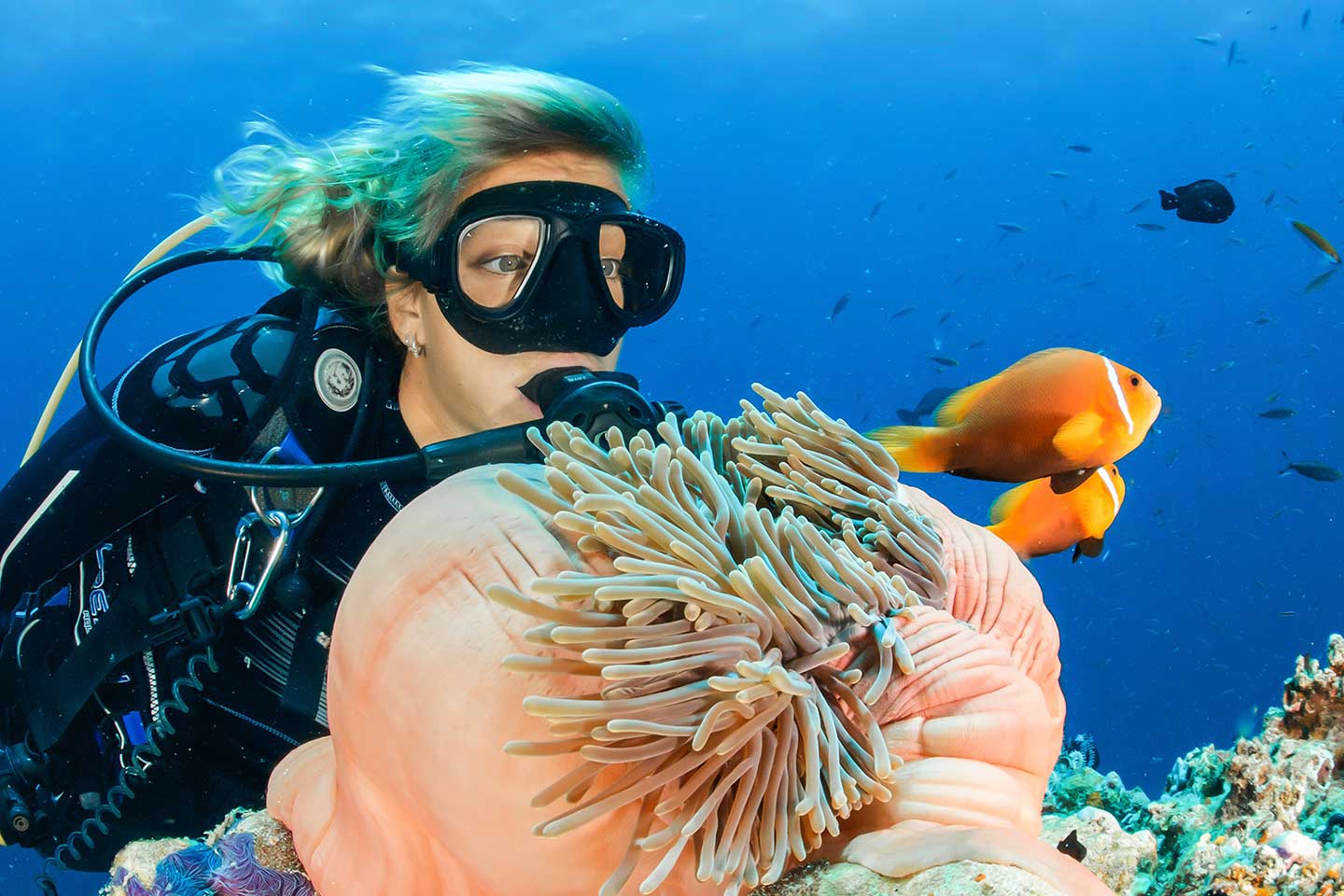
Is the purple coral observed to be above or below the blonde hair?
below

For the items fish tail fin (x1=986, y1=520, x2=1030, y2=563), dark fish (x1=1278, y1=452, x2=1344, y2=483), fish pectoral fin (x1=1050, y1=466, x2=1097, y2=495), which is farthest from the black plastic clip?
dark fish (x1=1278, y1=452, x2=1344, y2=483)

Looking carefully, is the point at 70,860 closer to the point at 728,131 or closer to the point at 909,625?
the point at 909,625

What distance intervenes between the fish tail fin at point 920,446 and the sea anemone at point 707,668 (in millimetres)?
1282

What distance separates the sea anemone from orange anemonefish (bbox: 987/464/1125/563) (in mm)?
2160

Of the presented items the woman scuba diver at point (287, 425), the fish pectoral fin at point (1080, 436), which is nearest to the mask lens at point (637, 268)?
the woman scuba diver at point (287, 425)

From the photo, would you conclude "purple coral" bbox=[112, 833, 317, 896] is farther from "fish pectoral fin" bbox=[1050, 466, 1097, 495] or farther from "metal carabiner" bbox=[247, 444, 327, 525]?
"fish pectoral fin" bbox=[1050, 466, 1097, 495]

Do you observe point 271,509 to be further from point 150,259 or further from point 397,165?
point 150,259

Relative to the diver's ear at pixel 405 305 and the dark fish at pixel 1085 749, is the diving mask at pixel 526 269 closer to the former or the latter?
the diver's ear at pixel 405 305

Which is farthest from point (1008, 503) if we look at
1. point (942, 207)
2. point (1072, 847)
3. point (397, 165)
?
point (942, 207)

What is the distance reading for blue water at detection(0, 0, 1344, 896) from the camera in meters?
20.5

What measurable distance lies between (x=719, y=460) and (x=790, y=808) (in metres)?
0.64

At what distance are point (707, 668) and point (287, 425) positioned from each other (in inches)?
62.3

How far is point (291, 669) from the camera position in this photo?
210 centimetres

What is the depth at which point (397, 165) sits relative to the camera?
242 cm
